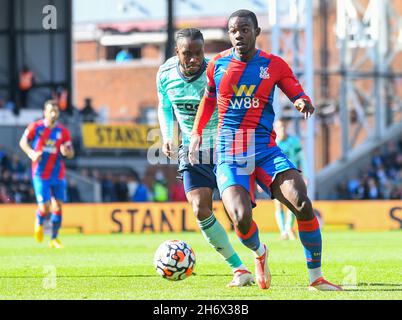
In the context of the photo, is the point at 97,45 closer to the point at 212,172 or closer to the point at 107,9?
the point at 107,9

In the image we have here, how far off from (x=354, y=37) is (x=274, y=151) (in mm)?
25913

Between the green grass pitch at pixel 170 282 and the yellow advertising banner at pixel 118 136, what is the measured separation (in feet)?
45.2

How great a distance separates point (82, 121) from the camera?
35.1m

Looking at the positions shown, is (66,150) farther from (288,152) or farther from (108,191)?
(108,191)

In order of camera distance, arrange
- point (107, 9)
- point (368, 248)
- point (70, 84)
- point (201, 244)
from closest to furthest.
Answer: point (368, 248) → point (201, 244) → point (70, 84) → point (107, 9)

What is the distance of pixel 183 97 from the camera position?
1159 centimetres

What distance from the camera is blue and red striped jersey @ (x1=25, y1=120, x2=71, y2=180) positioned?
19594 mm

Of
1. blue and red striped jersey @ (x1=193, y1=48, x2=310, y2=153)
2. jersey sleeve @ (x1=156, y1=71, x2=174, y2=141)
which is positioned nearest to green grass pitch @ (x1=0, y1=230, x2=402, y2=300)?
blue and red striped jersey @ (x1=193, y1=48, x2=310, y2=153)

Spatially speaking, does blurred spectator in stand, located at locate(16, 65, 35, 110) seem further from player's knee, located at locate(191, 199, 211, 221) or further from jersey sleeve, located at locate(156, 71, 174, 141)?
player's knee, located at locate(191, 199, 211, 221)

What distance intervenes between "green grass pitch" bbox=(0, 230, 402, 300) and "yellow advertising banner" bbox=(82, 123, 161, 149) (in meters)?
13.8

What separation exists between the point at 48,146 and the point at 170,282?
858cm

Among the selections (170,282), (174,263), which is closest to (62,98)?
(170,282)

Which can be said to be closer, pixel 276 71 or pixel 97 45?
pixel 276 71
